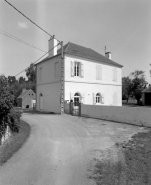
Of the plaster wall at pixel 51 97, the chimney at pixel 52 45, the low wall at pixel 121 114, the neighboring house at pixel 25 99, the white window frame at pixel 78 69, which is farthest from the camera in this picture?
the neighboring house at pixel 25 99

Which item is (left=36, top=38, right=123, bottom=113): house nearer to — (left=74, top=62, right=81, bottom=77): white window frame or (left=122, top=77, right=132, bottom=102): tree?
(left=74, top=62, right=81, bottom=77): white window frame

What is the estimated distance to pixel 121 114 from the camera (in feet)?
33.9

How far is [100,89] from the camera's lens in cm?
1856

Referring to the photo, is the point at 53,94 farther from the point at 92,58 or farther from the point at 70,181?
the point at 70,181

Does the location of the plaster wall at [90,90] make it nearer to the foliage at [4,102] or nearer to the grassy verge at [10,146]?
the grassy verge at [10,146]

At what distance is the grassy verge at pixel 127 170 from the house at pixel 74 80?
10616mm

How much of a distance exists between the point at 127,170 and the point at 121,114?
7.17 metres

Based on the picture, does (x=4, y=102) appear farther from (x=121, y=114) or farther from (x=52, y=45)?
(x=52, y=45)

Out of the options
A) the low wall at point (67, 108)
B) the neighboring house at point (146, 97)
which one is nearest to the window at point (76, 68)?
the low wall at point (67, 108)

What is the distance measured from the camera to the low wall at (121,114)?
29.2 ft

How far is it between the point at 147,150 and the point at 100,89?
45.9ft

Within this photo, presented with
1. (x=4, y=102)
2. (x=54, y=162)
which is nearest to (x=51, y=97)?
(x=4, y=102)

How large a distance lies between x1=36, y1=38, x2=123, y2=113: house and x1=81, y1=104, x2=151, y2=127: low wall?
10.2 ft

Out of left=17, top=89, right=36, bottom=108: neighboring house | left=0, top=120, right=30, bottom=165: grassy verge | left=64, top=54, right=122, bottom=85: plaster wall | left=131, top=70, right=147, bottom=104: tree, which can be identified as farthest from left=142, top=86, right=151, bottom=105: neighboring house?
left=0, top=120, right=30, bottom=165: grassy verge
